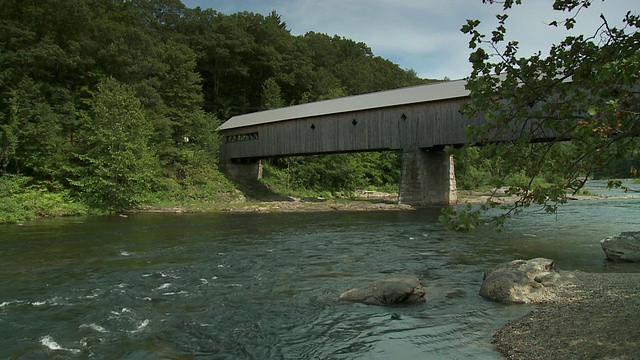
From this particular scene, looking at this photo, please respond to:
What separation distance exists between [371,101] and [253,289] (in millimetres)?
20965

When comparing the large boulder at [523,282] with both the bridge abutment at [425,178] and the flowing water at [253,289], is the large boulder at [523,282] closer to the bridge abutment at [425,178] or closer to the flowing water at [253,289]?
the flowing water at [253,289]

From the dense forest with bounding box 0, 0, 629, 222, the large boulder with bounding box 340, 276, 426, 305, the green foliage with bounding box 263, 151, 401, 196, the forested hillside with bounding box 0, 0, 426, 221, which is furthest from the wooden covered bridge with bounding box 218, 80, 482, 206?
the large boulder with bounding box 340, 276, 426, 305

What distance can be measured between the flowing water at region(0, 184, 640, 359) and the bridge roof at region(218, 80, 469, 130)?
10.3 meters

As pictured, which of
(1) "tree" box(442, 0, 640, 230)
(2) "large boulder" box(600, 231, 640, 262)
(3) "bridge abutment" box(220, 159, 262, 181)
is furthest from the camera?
(3) "bridge abutment" box(220, 159, 262, 181)

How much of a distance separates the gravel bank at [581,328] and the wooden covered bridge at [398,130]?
54.5 feet

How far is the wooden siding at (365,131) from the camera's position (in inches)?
939

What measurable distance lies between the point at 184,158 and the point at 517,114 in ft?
98.5

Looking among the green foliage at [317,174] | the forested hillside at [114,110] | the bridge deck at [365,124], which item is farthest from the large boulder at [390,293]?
the green foliage at [317,174]

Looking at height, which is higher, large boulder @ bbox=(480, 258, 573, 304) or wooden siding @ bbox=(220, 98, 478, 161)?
wooden siding @ bbox=(220, 98, 478, 161)

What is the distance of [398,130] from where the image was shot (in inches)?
1016

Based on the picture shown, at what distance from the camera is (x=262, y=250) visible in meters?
12.1

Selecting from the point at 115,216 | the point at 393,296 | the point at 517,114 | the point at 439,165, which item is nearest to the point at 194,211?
the point at 115,216

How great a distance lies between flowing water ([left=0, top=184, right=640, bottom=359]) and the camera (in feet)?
17.6

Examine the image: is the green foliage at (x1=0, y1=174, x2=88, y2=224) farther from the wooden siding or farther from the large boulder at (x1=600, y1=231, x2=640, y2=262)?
the large boulder at (x1=600, y1=231, x2=640, y2=262)
